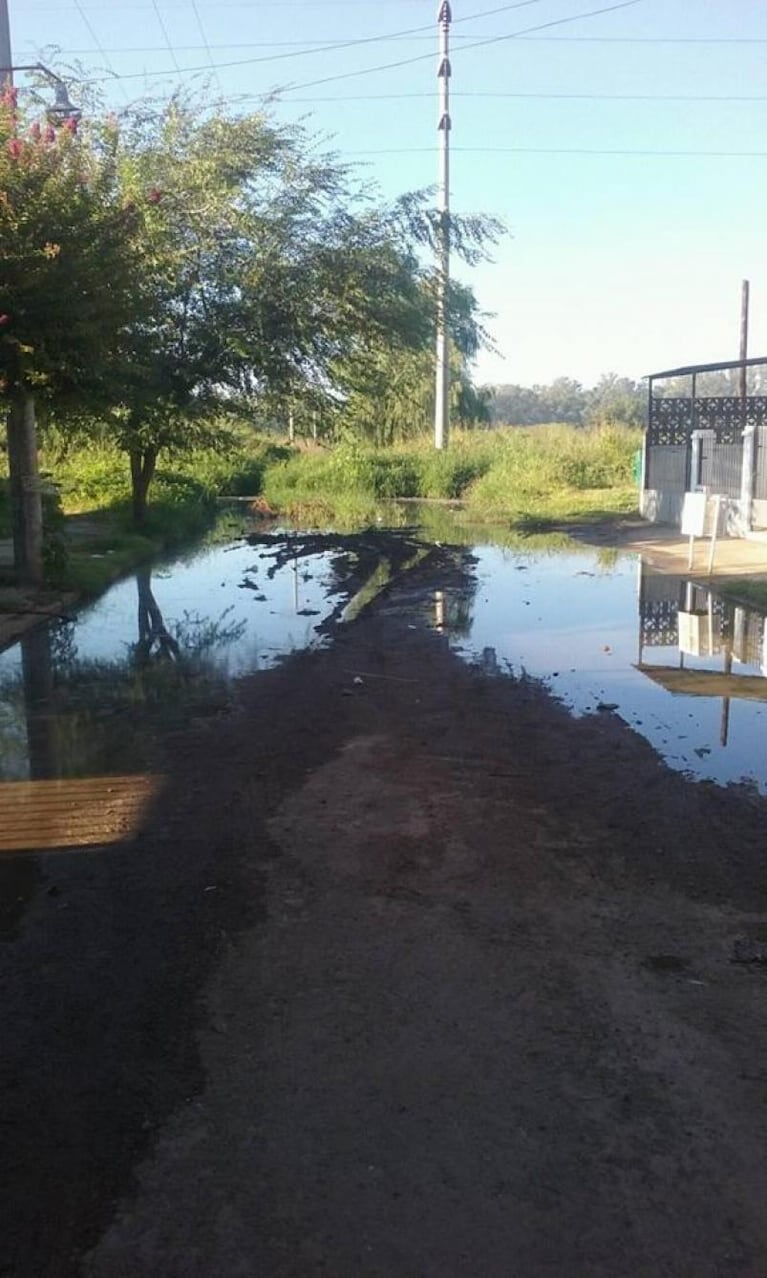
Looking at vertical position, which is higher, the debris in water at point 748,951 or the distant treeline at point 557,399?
the distant treeline at point 557,399

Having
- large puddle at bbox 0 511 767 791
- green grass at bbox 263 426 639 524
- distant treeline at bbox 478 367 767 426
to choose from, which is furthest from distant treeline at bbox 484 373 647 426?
large puddle at bbox 0 511 767 791

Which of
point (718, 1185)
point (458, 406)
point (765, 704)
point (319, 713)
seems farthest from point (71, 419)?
point (458, 406)

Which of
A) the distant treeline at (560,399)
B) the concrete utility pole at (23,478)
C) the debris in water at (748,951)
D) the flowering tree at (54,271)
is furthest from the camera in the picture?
the distant treeline at (560,399)

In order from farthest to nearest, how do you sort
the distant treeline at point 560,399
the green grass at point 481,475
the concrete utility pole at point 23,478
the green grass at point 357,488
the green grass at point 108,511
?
the distant treeline at point 560,399
the green grass at point 481,475
the green grass at point 357,488
the green grass at point 108,511
the concrete utility pole at point 23,478

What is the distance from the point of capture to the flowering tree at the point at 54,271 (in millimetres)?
11758

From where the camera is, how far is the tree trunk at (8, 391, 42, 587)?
15188 millimetres

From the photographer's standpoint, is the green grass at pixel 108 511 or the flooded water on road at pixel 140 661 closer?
the flooded water on road at pixel 140 661

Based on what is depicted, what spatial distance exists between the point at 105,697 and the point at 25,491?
5.88 meters

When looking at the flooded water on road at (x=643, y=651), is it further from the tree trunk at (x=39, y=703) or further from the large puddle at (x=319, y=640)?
the tree trunk at (x=39, y=703)

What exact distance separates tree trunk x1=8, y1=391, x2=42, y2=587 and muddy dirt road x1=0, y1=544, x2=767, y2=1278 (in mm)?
9027

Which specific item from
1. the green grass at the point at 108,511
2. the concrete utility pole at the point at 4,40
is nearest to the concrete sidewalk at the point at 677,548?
the green grass at the point at 108,511

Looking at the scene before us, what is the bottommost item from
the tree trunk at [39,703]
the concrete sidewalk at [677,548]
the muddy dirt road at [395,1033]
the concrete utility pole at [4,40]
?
the tree trunk at [39,703]

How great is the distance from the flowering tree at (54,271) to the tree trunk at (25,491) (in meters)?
1.28

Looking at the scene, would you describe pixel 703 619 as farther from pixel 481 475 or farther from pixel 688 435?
pixel 481 475
